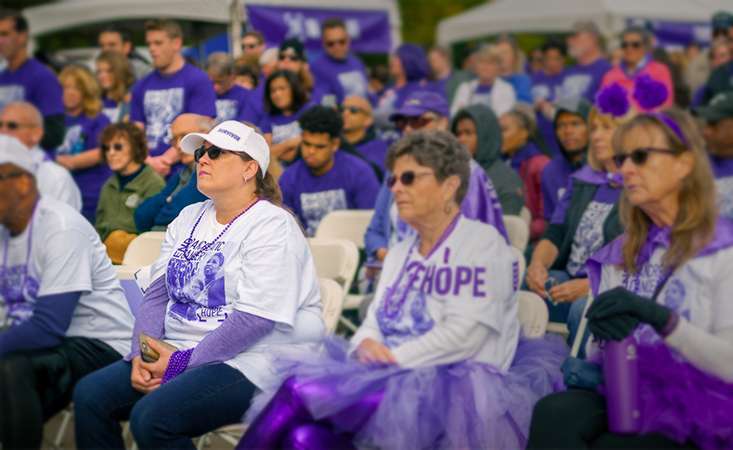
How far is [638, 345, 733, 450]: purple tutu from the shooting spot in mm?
3178

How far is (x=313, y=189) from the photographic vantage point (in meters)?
6.38

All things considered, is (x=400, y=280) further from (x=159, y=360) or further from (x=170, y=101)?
(x=170, y=101)

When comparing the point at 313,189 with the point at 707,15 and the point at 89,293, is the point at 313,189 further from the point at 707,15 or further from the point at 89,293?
the point at 707,15

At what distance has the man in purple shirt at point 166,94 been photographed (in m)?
4.82

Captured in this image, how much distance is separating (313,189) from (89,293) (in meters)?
2.44

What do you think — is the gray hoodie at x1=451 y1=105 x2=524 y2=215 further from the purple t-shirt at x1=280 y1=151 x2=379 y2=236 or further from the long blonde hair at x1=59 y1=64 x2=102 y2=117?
the long blonde hair at x1=59 y1=64 x2=102 y2=117

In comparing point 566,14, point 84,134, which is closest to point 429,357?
point 84,134

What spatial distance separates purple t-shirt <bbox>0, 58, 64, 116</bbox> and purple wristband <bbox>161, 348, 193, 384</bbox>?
9.29ft

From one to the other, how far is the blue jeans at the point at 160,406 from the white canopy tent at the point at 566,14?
8.99m

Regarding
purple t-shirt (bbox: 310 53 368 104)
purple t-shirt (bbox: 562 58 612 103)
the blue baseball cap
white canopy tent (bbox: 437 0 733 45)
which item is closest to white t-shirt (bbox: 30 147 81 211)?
the blue baseball cap

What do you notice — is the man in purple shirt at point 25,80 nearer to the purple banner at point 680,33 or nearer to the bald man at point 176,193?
the bald man at point 176,193

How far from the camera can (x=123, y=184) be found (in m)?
5.18

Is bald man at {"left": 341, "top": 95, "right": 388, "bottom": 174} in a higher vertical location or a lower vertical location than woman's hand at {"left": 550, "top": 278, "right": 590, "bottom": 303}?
higher

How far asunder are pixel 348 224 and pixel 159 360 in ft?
7.90
